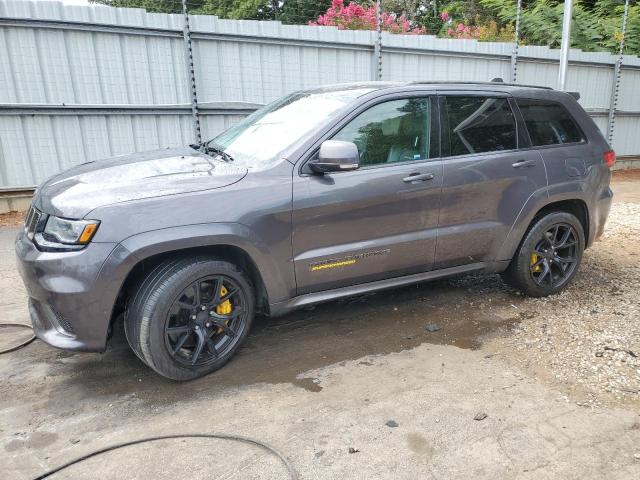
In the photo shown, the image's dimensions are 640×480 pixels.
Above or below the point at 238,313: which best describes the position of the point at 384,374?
below

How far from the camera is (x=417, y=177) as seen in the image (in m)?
3.68

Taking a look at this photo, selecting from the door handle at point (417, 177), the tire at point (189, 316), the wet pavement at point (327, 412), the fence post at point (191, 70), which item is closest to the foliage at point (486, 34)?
the fence post at point (191, 70)

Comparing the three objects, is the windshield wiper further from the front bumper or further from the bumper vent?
the bumper vent

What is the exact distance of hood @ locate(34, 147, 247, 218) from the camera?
289 cm

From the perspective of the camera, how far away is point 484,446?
8.44 feet

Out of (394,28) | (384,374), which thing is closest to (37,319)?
(384,374)

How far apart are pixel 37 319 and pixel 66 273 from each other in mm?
532

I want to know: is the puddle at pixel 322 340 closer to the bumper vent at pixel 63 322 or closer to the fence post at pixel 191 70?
the bumper vent at pixel 63 322

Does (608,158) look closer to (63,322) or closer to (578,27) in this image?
(63,322)

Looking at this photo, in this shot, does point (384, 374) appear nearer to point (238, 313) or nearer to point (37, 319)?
point (238, 313)

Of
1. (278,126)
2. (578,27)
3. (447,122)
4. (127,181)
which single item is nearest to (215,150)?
(278,126)

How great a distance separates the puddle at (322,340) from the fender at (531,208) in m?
0.53

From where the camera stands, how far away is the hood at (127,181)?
2.89 meters

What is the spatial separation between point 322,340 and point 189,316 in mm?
1093
